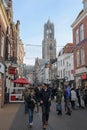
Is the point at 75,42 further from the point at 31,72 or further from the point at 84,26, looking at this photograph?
the point at 31,72

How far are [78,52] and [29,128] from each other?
27.4 m

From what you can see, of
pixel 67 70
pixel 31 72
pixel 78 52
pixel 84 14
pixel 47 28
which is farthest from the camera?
pixel 31 72

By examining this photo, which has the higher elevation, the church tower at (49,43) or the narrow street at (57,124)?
the church tower at (49,43)

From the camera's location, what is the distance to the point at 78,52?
37.2 meters

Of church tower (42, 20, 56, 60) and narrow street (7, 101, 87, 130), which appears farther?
church tower (42, 20, 56, 60)

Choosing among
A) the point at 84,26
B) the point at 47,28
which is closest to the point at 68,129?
the point at 84,26

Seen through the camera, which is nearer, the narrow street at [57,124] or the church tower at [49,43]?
the narrow street at [57,124]

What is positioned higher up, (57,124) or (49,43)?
(49,43)

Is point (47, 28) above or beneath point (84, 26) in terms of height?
above

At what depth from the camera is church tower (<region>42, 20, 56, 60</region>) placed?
443 feet

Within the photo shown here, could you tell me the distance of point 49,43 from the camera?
13762 cm

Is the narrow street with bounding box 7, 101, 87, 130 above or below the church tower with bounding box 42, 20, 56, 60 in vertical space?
below

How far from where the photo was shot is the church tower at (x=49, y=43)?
13500 centimetres

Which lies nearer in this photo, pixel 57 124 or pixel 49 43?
pixel 57 124
